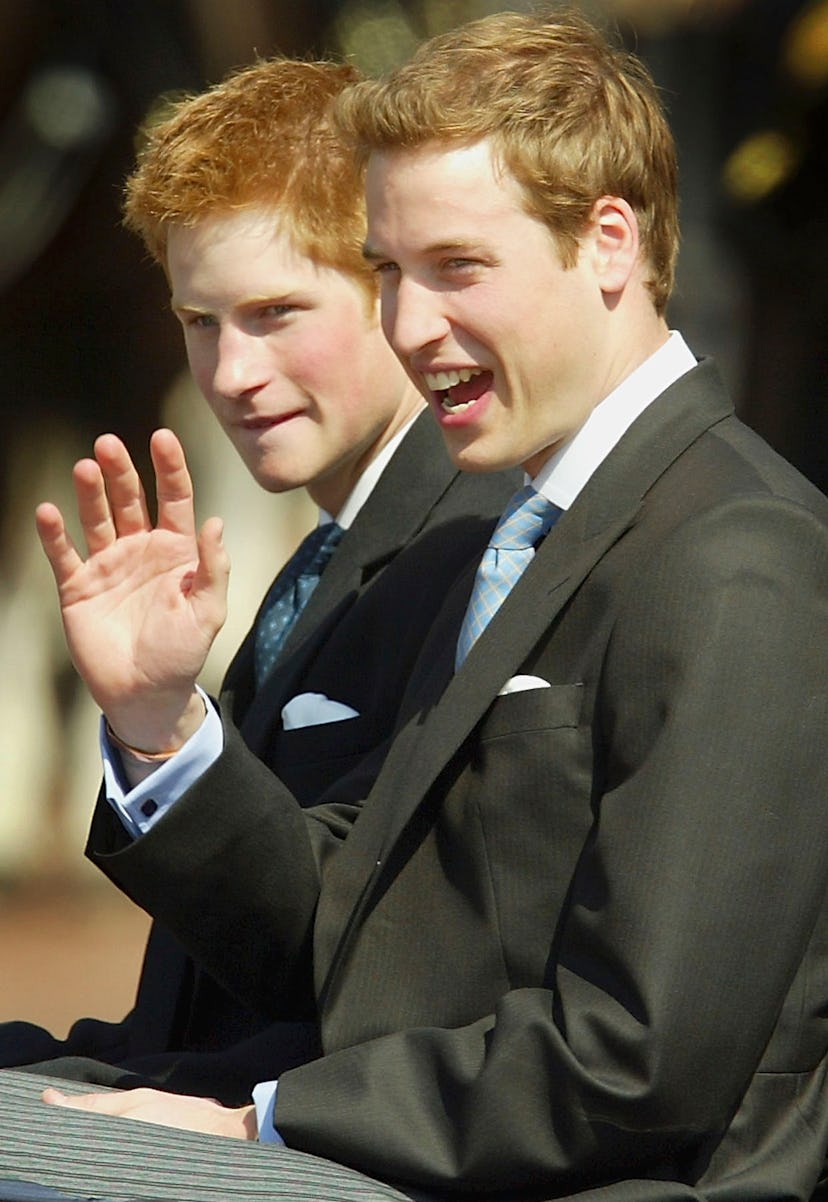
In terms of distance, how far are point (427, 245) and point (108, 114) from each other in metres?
3.89

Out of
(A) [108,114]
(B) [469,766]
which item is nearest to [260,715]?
(B) [469,766]

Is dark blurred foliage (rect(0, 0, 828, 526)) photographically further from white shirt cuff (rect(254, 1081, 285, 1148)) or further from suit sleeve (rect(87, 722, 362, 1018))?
white shirt cuff (rect(254, 1081, 285, 1148))

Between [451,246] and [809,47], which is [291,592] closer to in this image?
[451,246]

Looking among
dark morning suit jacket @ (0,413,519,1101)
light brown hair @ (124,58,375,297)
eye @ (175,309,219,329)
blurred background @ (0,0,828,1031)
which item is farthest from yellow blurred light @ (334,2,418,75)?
dark morning suit jacket @ (0,413,519,1101)

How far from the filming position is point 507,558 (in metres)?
2.14

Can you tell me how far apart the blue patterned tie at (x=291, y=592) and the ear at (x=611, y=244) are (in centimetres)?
87

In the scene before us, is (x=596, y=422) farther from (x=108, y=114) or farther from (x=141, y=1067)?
(x=108, y=114)

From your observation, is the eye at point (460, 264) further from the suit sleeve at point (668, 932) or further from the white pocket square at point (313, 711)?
the white pocket square at point (313, 711)

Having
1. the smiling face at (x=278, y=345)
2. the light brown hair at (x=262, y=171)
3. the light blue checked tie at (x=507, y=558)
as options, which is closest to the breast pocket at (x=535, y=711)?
the light blue checked tie at (x=507, y=558)

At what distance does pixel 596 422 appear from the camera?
2098 millimetres

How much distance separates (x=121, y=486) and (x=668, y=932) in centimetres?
79

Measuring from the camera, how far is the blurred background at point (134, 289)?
509 cm

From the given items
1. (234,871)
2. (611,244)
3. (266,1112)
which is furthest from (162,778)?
(611,244)

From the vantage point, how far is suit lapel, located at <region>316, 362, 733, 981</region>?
77.5 inches
